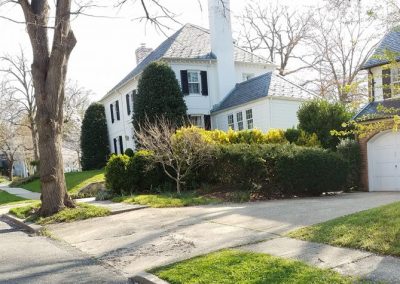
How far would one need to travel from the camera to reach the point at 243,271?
543 centimetres

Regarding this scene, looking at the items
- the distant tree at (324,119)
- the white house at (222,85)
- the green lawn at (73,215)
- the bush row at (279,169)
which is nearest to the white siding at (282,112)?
the white house at (222,85)

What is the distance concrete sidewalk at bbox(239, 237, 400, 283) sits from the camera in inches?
197

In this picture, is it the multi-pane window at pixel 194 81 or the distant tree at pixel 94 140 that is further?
the distant tree at pixel 94 140

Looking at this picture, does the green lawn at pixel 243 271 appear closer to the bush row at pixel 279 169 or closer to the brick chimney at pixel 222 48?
the bush row at pixel 279 169

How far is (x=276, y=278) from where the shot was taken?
5.05 m

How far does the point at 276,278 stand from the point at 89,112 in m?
34.7

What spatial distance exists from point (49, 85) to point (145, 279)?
332 inches

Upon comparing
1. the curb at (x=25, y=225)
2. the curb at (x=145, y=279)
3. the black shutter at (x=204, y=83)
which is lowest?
the curb at (x=25, y=225)

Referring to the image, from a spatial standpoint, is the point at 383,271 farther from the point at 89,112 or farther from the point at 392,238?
the point at 89,112

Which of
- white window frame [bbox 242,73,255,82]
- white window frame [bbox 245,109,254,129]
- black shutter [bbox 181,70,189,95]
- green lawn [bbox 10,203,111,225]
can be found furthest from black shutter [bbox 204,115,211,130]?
green lawn [bbox 10,203,111,225]

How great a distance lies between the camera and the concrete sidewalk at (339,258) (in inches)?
197

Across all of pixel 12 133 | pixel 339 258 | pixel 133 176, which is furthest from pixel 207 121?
pixel 12 133

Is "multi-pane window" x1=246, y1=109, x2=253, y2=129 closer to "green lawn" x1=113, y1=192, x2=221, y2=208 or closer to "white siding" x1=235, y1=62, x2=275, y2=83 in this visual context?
"white siding" x1=235, y1=62, x2=275, y2=83

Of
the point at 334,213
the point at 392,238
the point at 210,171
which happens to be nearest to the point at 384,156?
the point at 210,171
